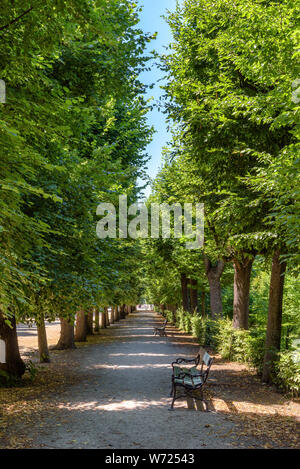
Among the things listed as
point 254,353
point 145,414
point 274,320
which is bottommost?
point 145,414

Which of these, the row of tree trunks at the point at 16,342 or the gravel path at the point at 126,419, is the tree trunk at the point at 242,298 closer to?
the gravel path at the point at 126,419

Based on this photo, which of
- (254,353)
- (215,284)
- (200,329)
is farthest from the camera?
(200,329)

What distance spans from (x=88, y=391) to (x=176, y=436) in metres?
4.50

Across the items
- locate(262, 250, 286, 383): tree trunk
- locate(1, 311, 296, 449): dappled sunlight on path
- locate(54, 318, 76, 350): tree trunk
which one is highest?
locate(262, 250, 286, 383): tree trunk

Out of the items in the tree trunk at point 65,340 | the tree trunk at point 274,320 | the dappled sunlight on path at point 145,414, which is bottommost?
the tree trunk at point 65,340

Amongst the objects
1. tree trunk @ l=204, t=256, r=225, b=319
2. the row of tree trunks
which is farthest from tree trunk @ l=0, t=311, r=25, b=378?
tree trunk @ l=204, t=256, r=225, b=319

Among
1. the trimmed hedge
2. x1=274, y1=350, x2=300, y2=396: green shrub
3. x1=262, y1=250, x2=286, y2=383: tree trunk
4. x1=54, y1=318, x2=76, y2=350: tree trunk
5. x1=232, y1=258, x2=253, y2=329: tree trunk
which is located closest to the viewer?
x1=274, y1=350, x2=300, y2=396: green shrub

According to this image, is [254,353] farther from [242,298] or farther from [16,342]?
[16,342]

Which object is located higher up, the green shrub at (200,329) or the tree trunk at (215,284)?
the tree trunk at (215,284)

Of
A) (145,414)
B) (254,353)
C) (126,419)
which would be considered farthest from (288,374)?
(126,419)

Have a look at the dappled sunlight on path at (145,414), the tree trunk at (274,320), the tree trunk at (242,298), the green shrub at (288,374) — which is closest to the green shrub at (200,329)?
the tree trunk at (242,298)

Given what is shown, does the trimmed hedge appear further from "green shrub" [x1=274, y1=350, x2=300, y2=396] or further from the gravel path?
the gravel path
